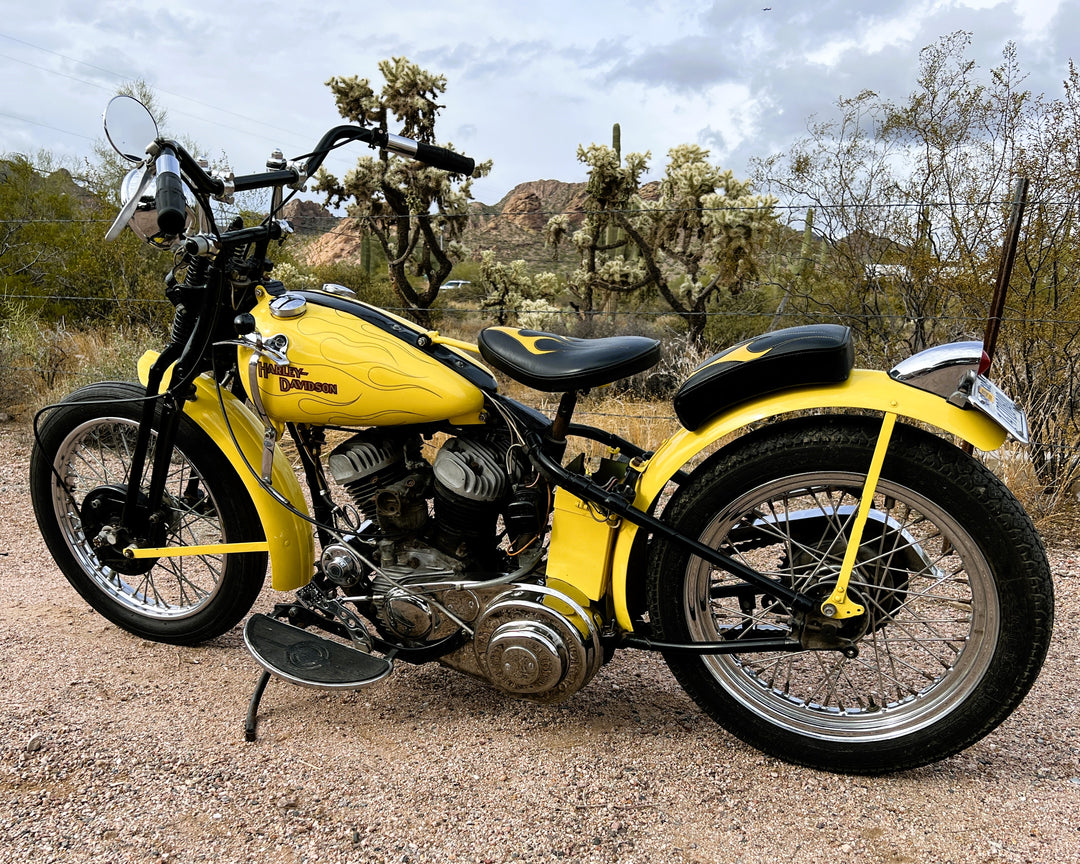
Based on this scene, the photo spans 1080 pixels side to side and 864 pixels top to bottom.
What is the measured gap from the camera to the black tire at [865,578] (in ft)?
6.35

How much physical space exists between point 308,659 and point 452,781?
592 millimetres

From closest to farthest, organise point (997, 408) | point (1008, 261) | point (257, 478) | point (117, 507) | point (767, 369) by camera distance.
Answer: point (997, 408)
point (767, 369)
point (257, 478)
point (117, 507)
point (1008, 261)

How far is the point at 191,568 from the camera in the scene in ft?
12.3

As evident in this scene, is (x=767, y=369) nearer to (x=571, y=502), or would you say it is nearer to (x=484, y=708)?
(x=571, y=502)

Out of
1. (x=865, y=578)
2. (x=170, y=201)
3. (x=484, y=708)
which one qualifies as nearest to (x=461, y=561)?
(x=484, y=708)

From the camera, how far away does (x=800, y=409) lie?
6.43 ft

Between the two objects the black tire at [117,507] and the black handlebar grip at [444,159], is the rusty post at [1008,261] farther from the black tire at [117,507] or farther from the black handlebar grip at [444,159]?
the black tire at [117,507]

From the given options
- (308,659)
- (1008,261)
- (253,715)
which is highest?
(1008,261)

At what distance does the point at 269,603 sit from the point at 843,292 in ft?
19.0

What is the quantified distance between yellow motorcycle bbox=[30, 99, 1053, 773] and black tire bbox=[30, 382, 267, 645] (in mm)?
19

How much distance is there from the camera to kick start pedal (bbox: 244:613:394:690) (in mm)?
2334

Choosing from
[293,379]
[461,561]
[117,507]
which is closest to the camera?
[293,379]

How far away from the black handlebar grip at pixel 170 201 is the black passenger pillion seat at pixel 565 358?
84 centimetres

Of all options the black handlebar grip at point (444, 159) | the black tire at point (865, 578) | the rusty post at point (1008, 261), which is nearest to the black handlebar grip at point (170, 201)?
the black handlebar grip at point (444, 159)
